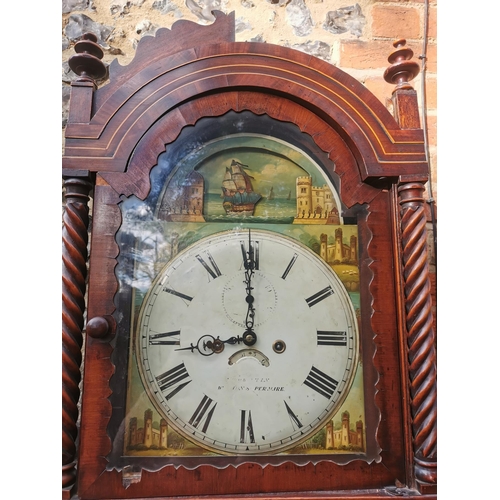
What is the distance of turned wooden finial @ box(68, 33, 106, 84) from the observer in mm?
906

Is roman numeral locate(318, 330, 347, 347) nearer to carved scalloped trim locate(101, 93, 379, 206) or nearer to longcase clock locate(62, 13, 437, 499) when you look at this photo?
longcase clock locate(62, 13, 437, 499)

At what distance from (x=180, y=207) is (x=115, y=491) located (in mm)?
493

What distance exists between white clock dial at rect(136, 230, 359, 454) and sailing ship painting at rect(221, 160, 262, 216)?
46mm

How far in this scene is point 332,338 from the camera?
87 cm

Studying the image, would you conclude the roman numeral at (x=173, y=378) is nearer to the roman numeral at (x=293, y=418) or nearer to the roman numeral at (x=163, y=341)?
the roman numeral at (x=163, y=341)

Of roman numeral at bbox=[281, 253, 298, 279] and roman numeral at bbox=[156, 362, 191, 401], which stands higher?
roman numeral at bbox=[281, 253, 298, 279]

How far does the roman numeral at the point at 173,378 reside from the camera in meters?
0.83

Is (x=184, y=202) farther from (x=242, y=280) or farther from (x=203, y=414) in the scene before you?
(x=203, y=414)

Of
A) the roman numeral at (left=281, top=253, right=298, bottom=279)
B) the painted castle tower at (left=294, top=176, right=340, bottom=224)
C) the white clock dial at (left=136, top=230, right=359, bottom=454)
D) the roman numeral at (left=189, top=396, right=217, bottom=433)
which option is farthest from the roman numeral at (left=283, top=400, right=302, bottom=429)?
the painted castle tower at (left=294, top=176, right=340, bottom=224)

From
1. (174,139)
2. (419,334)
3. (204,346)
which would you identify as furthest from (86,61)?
(419,334)

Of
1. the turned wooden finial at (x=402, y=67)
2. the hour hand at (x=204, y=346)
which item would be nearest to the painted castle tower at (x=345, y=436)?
the hour hand at (x=204, y=346)

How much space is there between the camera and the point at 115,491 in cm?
79

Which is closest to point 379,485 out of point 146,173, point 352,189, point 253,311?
point 253,311

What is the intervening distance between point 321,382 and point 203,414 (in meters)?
0.21
